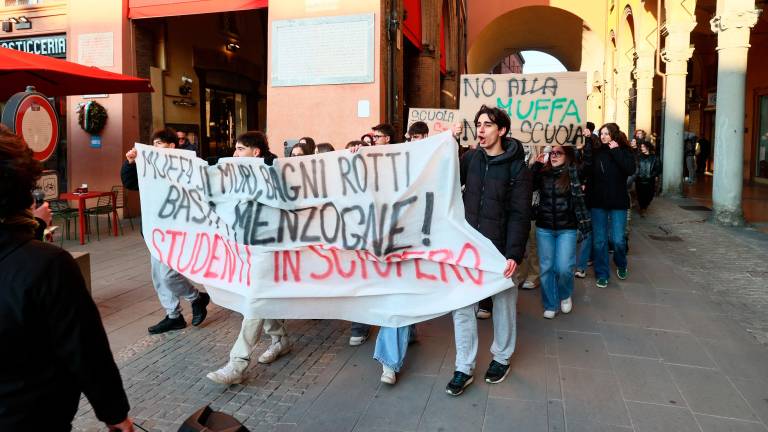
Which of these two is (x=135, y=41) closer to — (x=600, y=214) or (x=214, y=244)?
(x=214, y=244)

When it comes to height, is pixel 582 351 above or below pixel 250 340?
below

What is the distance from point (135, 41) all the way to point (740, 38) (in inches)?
468

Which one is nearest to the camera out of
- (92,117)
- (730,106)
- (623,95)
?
(730,106)

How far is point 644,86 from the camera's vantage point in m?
17.9

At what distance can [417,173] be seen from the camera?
13.1 ft

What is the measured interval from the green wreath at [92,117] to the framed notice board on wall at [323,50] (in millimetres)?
4251

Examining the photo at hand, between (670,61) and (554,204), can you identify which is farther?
(670,61)

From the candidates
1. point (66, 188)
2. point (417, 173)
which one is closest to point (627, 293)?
point (417, 173)

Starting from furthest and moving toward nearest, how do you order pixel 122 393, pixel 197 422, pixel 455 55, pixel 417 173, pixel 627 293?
pixel 455 55 < pixel 627 293 < pixel 417 173 < pixel 197 422 < pixel 122 393

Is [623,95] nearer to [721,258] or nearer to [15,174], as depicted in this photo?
[721,258]

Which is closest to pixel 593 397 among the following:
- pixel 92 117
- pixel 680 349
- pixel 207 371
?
pixel 680 349

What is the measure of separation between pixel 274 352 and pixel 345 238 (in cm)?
114

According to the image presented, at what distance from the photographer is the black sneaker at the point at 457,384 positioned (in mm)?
3811

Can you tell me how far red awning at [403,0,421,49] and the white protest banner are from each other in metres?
8.34
